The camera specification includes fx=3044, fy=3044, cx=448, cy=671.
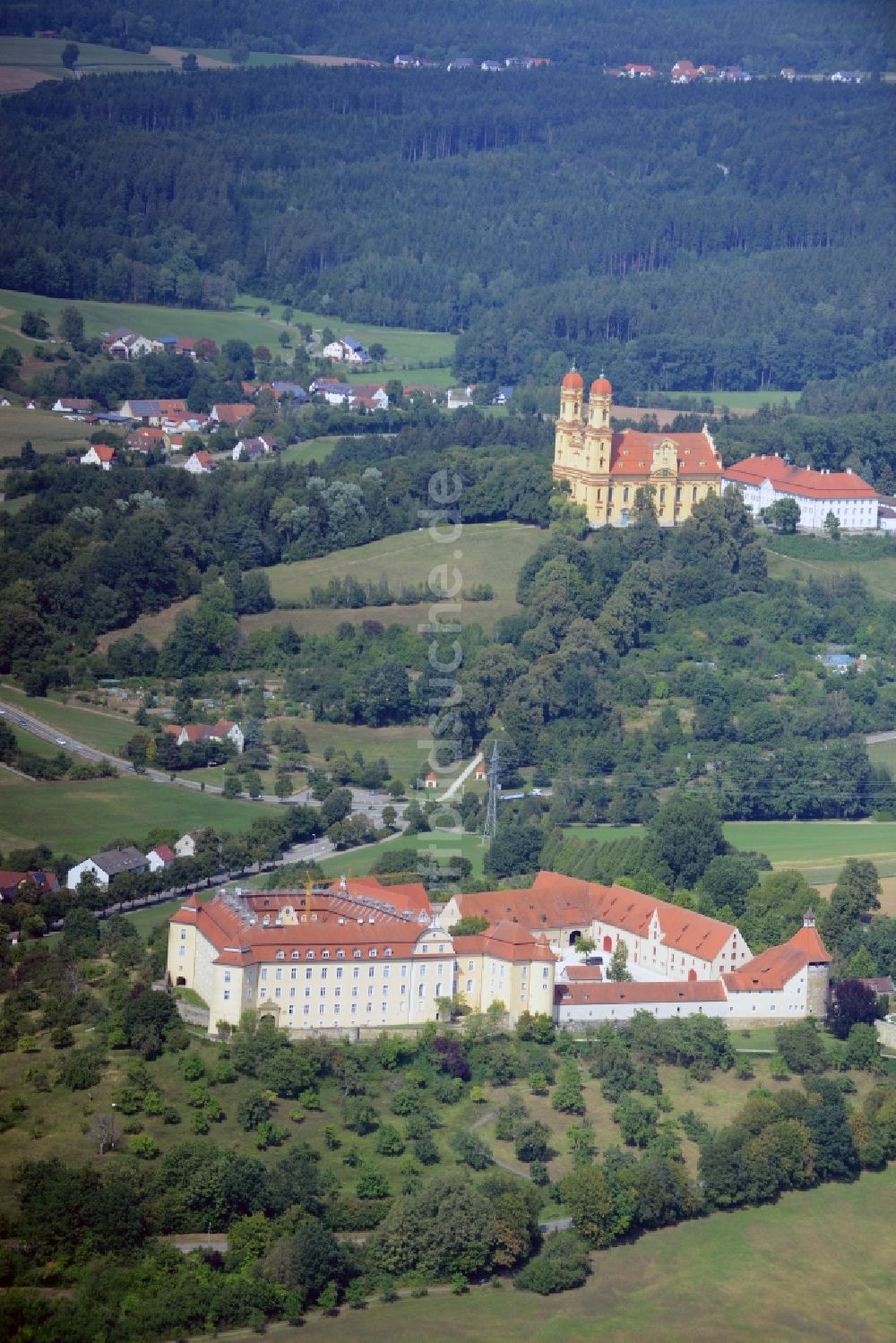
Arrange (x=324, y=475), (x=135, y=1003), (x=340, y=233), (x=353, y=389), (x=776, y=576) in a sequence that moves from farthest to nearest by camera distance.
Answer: (x=340, y=233) < (x=353, y=389) < (x=324, y=475) < (x=776, y=576) < (x=135, y=1003)

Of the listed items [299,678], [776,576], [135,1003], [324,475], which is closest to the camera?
[135,1003]

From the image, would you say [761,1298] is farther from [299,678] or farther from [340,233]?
[340,233]

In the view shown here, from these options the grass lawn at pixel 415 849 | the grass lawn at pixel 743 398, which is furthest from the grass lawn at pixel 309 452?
the grass lawn at pixel 415 849

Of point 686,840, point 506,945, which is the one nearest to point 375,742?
point 686,840

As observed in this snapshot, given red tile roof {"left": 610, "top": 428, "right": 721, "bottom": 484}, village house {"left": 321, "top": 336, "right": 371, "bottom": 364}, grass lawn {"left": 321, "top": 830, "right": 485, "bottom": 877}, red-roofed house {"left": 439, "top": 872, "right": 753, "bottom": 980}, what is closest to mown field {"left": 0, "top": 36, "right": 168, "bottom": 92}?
village house {"left": 321, "top": 336, "right": 371, "bottom": 364}

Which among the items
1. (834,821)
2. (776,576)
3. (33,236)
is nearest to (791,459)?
(776,576)

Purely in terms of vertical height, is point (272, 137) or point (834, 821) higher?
point (272, 137)

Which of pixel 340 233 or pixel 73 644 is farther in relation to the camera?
pixel 340 233
